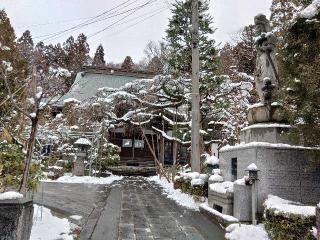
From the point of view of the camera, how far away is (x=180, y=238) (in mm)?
6801

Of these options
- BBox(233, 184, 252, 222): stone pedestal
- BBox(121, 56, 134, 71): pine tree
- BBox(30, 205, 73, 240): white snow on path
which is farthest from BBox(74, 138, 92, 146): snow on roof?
BBox(121, 56, 134, 71): pine tree

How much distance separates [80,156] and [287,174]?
51.8 feet

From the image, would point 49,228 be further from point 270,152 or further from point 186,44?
point 186,44

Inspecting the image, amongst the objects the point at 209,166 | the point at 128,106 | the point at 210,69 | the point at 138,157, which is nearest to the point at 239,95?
the point at 210,69

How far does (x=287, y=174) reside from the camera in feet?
26.7

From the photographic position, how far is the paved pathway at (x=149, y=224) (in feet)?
22.7

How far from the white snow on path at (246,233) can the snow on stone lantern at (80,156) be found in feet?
51.6

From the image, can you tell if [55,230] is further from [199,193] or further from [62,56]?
[62,56]

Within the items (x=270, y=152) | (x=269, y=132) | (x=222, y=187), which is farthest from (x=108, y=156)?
(x=270, y=152)

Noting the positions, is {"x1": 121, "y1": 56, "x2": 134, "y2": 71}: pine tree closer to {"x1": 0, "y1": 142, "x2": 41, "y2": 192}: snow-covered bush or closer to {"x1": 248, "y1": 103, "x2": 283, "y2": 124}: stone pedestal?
{"x1": 248, "y1": 103, "x2": 283, "y2": 124}: stone pedestal

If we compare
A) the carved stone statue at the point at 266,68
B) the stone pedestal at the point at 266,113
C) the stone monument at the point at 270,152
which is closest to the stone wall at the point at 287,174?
the stone monument at the point at 270,152

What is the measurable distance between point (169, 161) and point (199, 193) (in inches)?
807

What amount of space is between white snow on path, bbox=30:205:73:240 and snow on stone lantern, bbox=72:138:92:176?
13.8 m

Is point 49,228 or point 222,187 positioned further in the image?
point 222,187
